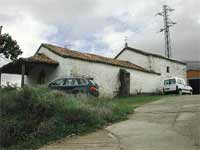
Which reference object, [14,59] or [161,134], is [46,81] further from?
[161,134]

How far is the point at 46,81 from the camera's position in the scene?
1031 inches

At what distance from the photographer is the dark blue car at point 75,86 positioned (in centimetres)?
1931

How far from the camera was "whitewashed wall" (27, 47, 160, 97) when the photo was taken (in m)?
24.7

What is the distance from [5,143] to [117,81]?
63.3 ft

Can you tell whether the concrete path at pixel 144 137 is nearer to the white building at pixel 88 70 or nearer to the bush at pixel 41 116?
the bush at pixel 41 116

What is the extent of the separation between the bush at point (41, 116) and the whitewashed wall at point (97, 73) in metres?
11.7

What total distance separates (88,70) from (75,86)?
6351 millimetres

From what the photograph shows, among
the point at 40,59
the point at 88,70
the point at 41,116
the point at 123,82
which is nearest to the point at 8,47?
the point at 40,59

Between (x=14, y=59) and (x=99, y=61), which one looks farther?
(x=99, y=61)

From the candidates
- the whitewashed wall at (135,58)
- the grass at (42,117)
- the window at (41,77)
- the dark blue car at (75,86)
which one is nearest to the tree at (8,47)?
the dark blue car at (75,86)

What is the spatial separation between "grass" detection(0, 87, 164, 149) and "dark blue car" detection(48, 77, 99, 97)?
6.18 meters

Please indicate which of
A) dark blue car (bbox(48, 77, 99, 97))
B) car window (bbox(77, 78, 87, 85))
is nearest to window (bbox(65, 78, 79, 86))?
dark blue car (bbox(48, 77, 99, 97))

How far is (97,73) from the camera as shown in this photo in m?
26.7

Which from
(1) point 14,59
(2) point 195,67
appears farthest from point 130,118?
(2) point 195,67
